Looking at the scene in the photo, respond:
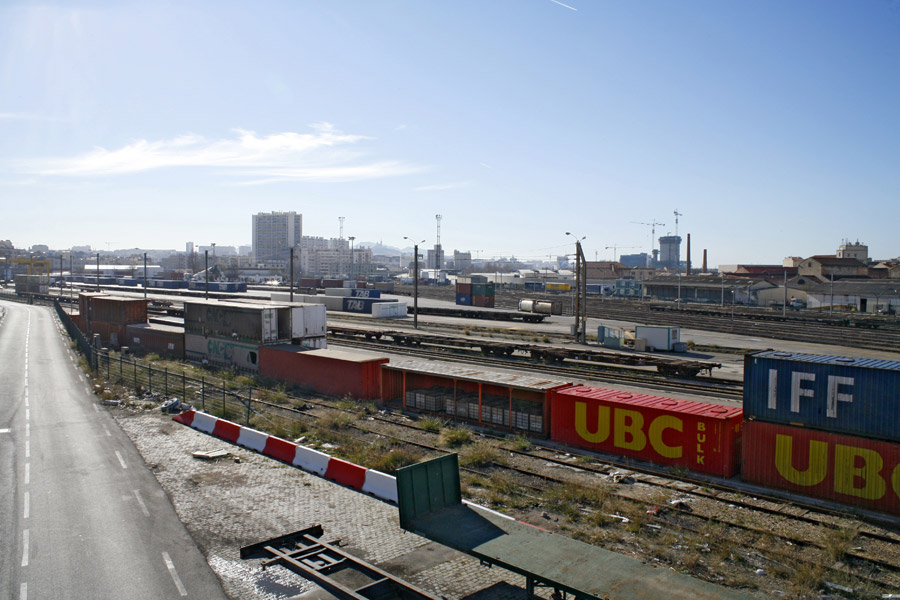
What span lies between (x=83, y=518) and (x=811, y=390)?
57.7ft

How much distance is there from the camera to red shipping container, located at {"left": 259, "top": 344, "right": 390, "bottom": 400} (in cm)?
2797

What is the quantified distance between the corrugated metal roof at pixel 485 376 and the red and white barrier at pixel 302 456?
23.8 ft

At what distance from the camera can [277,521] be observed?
46.9 feet

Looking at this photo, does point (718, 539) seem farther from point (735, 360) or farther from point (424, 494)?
point (735, 360)

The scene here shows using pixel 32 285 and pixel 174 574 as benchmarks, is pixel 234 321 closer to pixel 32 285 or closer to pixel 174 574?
pixel 174 574

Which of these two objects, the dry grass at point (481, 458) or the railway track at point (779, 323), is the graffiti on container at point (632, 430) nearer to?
the dry grass at point (481, 458)

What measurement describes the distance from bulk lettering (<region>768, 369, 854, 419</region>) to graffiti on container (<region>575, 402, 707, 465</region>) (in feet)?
7.53

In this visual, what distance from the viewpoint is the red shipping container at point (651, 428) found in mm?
17828

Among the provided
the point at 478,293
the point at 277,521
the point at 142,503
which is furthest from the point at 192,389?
the point at 478,293

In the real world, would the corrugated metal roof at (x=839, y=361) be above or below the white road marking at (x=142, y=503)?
above

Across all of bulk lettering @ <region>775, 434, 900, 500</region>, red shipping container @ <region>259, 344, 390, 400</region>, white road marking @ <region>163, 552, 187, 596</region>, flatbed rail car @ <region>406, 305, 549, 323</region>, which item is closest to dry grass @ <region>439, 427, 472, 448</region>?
red shipping container @ <region>259, 344, 390, 400</region>

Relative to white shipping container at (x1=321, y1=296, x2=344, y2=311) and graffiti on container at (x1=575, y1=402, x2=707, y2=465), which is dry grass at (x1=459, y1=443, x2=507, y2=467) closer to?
graffiti on container at (x1=575, y1=402, x2=707, y2=465)

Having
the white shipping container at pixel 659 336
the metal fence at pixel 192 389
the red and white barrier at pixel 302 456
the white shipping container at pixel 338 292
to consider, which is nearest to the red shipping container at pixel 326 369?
the metal fence at pixel 192 389

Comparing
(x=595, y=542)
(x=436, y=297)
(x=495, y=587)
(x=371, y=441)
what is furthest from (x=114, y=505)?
(x=436, y=297)
